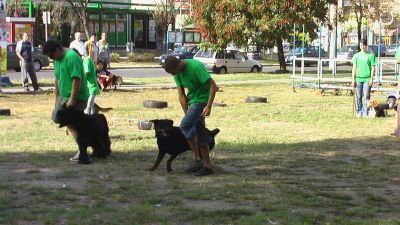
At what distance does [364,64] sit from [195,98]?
7.58m

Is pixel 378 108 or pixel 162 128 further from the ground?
pixel 162 128

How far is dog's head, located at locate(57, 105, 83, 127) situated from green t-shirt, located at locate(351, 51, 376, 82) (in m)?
7.84

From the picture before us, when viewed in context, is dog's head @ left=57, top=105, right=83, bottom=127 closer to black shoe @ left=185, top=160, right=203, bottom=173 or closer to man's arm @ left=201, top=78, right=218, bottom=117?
black shoe @ left=185, top=160, right=203, bottom=173

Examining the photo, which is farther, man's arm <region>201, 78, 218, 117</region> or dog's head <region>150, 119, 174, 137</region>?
dog's head <region>150, 119, 174, 137</region>

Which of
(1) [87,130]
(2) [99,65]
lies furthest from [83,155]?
(2) [99,65]

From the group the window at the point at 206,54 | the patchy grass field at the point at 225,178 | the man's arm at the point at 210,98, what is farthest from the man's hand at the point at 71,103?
the window at the point at 206,54

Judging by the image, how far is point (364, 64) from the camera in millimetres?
14703

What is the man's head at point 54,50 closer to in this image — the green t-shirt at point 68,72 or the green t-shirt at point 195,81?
the green t-shirt at point 68,72

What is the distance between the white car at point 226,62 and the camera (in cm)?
3619

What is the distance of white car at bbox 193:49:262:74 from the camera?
3619cm

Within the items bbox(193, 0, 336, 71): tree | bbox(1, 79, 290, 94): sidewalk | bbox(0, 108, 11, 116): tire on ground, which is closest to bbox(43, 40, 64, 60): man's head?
bbox(0, 108, 11, 116): tire on ground

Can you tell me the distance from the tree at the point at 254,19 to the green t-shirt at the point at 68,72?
79.3 feet

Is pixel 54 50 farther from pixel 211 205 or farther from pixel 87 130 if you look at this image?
pixel 211 205

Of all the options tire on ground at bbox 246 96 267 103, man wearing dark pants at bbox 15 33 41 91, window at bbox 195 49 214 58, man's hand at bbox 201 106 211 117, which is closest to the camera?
man's hand at bbox 201 106 211 117
